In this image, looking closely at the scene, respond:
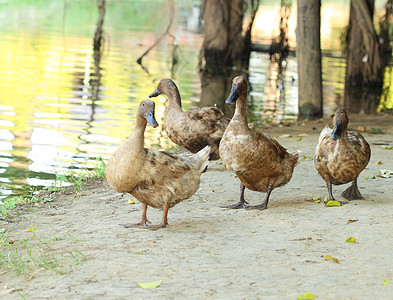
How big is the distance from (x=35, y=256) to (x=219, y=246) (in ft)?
4.73

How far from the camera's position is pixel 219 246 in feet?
15.7

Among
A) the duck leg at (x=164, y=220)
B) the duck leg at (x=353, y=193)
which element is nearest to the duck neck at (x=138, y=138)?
the duck leg at (x=164, y=220)

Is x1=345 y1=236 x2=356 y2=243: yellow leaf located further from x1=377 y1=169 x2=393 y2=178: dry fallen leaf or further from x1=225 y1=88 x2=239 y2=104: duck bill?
x1=377 y1=169 x2=393 y2=178: dry fallen leaf

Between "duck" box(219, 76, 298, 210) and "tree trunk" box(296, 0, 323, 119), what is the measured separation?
5.24 m

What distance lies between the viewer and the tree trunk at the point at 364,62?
565 inches

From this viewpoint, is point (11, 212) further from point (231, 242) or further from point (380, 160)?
point (380, 160)

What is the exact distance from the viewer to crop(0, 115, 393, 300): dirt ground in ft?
12.9

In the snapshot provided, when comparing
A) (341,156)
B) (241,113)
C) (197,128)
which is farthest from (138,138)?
(197,128)

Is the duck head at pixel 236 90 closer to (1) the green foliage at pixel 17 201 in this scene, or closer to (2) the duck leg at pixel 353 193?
(2) the duck leg at pixel 353 193

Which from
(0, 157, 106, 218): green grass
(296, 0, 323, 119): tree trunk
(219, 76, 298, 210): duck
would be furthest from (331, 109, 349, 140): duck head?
(296, 0, 323, 119): tree trunk

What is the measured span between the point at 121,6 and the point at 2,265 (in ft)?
115

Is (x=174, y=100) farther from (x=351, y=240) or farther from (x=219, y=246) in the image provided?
(x=351, y=240)

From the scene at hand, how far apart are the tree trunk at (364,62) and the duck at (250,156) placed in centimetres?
857

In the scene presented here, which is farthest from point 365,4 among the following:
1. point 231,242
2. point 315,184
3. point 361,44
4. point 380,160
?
point 231,242
